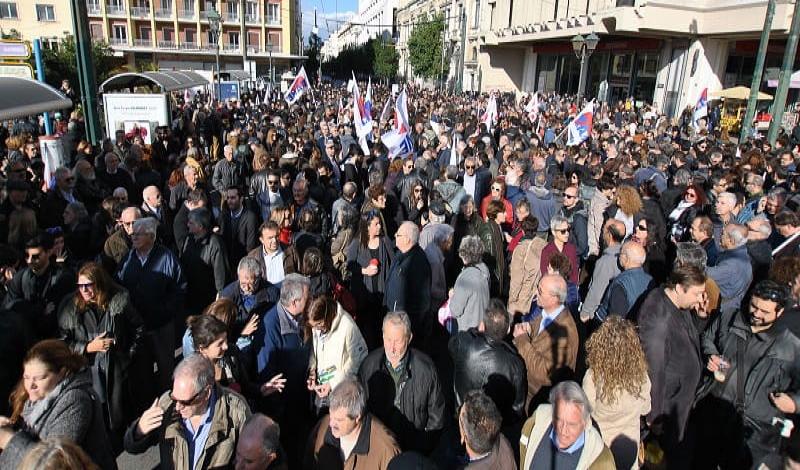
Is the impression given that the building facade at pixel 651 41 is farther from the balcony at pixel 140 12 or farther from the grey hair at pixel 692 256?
the balcony at pixel 140 12

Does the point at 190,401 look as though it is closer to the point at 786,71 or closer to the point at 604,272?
the point at 604,272

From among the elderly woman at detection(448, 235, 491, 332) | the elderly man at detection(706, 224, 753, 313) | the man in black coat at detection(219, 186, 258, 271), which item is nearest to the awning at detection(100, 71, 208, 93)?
the man in black coat at detection(219, 186, 258, 271)

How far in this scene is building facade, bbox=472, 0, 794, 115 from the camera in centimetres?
2450

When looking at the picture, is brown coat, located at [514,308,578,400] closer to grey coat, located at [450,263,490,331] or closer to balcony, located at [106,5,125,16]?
grey coat, located at [450,263,490,331]

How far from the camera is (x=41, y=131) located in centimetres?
1355

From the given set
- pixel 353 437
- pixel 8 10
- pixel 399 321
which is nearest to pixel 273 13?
pixel 8 10

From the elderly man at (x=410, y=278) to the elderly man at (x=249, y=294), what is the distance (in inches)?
42.9

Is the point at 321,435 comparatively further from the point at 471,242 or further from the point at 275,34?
the point at 275,34

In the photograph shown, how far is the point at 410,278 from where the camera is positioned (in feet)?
15.7

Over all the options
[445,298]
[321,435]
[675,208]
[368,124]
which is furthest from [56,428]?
[368,124]

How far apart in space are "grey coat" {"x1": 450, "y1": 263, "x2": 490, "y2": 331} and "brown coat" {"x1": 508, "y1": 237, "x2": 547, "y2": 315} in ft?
2.84

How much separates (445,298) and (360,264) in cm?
86

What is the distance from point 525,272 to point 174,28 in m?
64.8

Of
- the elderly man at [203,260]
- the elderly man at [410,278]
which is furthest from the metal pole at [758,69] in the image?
the elderly man at [203,260]
